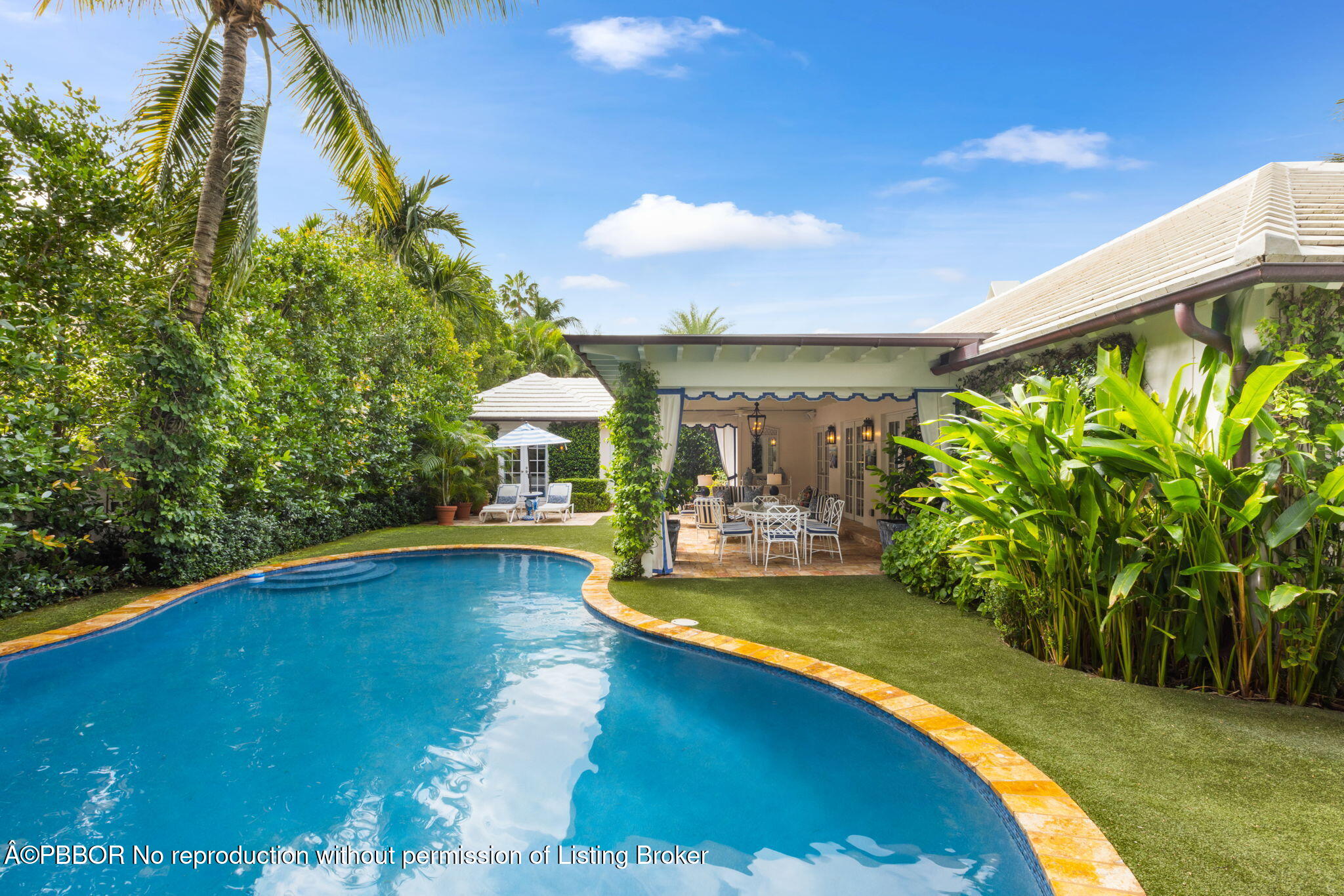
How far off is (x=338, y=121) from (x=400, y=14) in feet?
5.73

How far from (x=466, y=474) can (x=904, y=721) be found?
14.1 m

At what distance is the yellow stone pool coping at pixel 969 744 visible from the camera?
8.64 feet

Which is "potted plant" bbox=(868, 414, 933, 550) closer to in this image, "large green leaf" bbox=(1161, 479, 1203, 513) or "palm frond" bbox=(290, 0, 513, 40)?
"large green leaf" bbox=(1161, 479, 1203, 513)

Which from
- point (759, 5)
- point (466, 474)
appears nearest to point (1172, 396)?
point (759, 5)

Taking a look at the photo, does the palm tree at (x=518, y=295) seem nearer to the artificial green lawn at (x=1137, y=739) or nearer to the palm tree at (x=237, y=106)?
the palm tree at (x=237, y=106)

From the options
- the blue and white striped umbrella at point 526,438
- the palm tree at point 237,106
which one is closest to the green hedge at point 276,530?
the blue and white striped umbrella at point 526,438

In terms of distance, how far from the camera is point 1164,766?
3.54 metres

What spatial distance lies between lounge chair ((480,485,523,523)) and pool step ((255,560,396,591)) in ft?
17.5

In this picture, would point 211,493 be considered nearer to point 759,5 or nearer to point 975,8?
point 759,5

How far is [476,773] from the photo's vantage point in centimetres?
405

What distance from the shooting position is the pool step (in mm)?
9125

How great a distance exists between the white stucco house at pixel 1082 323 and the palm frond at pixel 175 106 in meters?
6.39

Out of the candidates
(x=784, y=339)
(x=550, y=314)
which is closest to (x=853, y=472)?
(x=784, y=339)

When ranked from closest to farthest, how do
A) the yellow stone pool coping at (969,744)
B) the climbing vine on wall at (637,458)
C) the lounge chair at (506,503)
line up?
the yellow stone pool coping at (969,744) → the climbing vine on wall at (637,458) → the lounge chair at (506,503)
